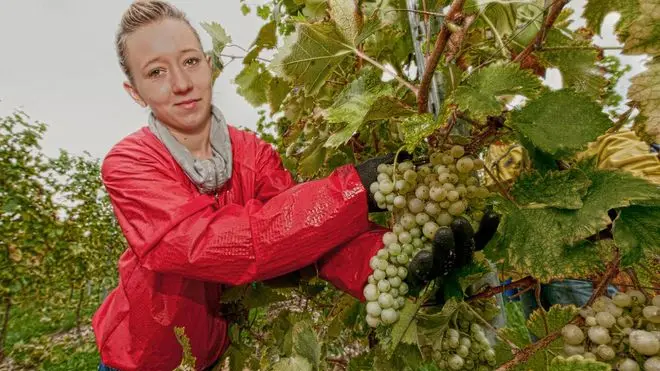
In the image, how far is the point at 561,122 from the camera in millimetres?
664

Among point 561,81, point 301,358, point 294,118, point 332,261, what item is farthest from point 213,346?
point 561,81

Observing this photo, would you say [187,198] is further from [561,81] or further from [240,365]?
[561,81]

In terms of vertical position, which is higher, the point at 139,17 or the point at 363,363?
the point at 139,17

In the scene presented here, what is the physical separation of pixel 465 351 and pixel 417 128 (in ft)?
1.62

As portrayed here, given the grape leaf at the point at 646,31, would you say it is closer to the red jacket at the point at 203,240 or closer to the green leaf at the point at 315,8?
the red jacket at the point at 203,240

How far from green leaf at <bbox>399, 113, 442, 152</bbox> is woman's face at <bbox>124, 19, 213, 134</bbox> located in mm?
877

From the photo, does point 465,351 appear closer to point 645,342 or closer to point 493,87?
point 645,342

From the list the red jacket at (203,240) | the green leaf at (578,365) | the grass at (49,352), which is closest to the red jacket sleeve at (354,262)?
the red jacket at (203,240)

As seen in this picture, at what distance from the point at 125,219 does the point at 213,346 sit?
588 millimetres

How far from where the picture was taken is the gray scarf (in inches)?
48.5

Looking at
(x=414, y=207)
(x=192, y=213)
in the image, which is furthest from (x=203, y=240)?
(x=414, y=207)

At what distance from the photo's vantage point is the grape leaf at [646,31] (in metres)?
0.54

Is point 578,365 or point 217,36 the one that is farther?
point 217,36

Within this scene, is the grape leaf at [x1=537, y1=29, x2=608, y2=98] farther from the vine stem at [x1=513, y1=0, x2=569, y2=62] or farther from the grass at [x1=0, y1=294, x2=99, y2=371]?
the grass at [x1=0, y1=294, x2=99, y2=371]
